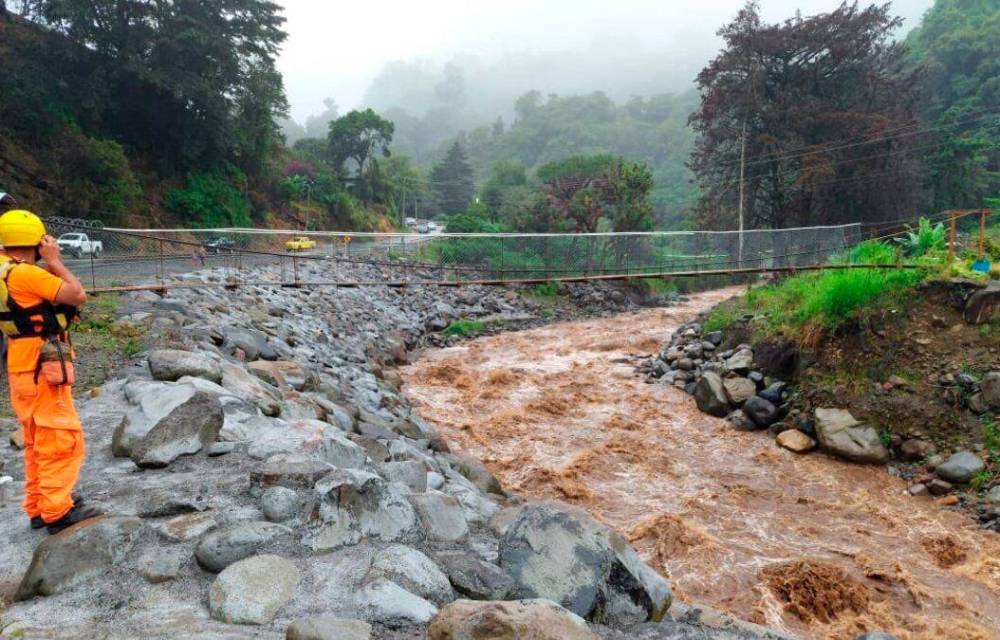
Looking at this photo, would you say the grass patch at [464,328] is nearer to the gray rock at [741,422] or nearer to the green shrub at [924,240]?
the gray rock at [741,422]

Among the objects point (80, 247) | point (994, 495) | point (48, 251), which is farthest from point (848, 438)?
point (80, 247)

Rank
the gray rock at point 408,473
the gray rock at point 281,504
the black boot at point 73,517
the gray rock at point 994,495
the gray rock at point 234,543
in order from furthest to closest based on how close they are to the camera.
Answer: the gray rock at point 994,495 < the gray rock at point 408,473 < the gray rock at point 281,504 < the black boot at point 73,517 < the gray rock at point 234,543

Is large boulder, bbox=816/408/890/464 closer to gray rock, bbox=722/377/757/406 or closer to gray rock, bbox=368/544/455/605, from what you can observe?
gray rock, bbox=722/377/757/406

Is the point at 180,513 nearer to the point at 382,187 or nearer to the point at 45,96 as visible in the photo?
the point at 45,96

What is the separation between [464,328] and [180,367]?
438 inches

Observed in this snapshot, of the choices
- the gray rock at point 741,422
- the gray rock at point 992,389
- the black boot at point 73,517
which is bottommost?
the gray rock at point 741,422

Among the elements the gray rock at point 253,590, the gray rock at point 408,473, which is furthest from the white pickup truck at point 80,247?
the gray rock at point 253,590

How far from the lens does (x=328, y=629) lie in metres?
1.97

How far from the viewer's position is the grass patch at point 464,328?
15.7 meters

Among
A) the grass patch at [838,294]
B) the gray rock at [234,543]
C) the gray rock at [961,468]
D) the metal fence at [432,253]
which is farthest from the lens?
the metal fence at [432,253]

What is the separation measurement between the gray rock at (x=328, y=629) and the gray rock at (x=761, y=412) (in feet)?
25.7

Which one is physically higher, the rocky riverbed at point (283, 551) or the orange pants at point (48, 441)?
the orange pants at point (48, 441)

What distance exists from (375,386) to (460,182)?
43.7 metres

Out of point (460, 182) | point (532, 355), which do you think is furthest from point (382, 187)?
point (532, 355)
